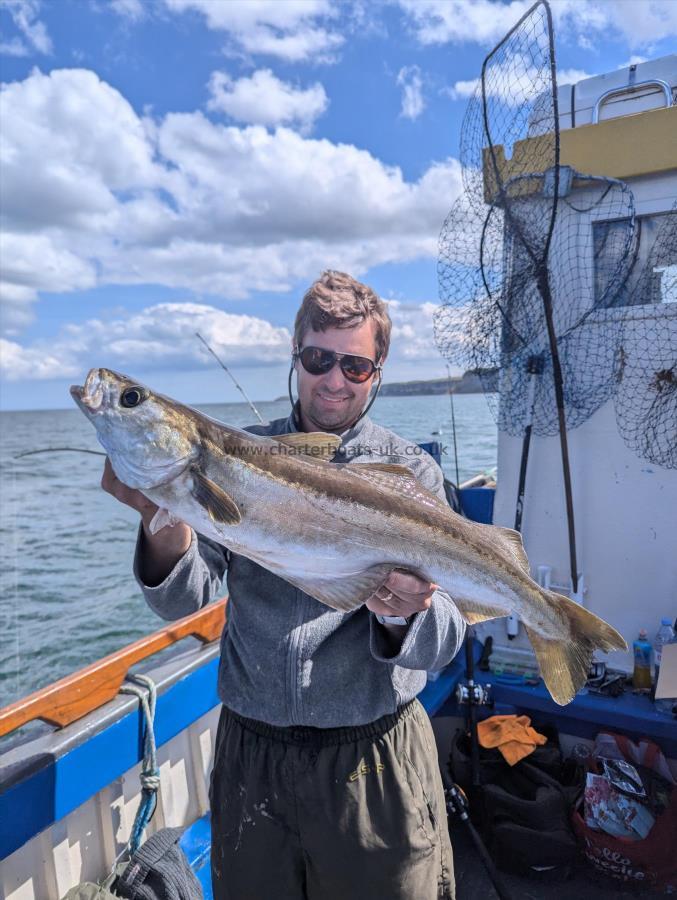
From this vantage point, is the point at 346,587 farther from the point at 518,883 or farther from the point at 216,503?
the point at 518,883

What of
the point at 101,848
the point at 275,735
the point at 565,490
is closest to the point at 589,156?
the point at 565,490

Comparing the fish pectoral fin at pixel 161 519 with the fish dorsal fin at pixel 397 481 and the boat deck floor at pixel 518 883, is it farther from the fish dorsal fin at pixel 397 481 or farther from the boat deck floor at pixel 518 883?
the boat deck floor at pixel 518 883

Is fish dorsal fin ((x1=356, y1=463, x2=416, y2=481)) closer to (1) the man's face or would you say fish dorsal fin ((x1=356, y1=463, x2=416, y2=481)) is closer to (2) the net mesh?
(1) the man's face

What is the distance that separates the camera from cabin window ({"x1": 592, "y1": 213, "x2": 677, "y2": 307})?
4.75 m

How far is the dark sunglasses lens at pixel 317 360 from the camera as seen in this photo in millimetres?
2701

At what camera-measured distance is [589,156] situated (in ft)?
15.8

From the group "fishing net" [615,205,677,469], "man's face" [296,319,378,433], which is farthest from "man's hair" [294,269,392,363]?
"fishing net" [615,205,677,469]

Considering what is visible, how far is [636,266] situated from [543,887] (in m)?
4.85

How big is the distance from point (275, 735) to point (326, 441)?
4.28ft

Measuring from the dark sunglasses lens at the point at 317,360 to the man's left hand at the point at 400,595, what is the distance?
1.01 m

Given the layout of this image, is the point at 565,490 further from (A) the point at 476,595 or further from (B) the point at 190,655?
(B) the point at 190,655

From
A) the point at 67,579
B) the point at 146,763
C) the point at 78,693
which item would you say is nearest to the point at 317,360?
the point at 78,693

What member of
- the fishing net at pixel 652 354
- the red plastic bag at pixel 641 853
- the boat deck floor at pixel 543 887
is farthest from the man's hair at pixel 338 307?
the boat deck floor at pixel 543 887

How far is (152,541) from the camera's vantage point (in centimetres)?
238
